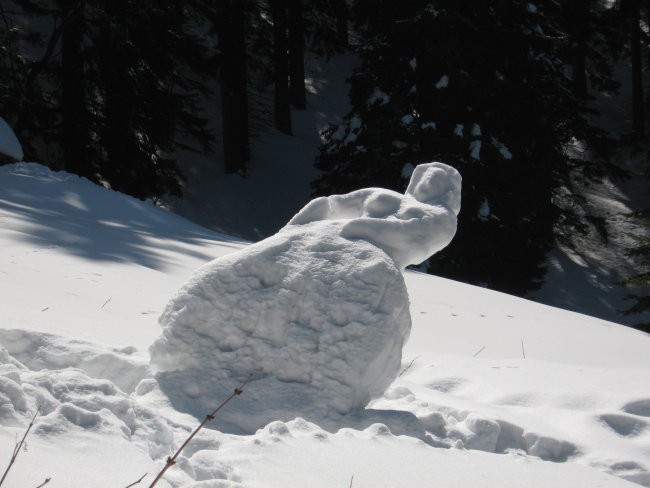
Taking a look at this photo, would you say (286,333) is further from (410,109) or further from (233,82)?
(233,82)

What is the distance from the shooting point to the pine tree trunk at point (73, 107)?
554 inches

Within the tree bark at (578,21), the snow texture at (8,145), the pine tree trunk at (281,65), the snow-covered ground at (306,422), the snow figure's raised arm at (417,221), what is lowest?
the snow-covered ground at (306,422)

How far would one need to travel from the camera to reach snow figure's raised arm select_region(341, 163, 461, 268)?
3873mm

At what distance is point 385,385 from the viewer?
3588mm

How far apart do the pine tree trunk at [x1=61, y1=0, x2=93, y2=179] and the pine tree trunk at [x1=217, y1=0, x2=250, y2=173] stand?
343cm

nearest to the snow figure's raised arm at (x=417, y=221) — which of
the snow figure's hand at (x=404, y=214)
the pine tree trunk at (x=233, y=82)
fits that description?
the snow figure's hand at (x=404, y=214)

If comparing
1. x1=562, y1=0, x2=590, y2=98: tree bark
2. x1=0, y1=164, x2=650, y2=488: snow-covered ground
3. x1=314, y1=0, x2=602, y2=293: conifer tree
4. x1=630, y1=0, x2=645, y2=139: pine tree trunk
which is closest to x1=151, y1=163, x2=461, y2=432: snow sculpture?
x1=0, y1=164, x2=650, y2=488: snow-covered ground

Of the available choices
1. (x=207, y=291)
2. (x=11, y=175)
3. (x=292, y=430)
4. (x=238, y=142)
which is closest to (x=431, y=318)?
(x=207, y=291)

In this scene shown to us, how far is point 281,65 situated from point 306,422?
1763 cm

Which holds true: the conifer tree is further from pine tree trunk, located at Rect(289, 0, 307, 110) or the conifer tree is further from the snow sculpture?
the snow sculpture

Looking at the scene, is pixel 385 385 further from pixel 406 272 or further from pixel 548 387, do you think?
pixel 406 272

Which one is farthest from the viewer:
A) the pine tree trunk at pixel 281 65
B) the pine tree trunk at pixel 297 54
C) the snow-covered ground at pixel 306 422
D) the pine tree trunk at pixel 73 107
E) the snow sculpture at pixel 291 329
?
the pine tree trunk at pixel 297 54

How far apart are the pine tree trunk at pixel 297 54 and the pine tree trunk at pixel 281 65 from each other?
9.7 inches

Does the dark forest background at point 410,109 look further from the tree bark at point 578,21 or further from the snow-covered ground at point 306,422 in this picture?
the snow-covered ground at point 306,422
